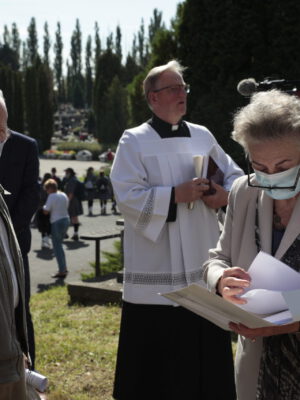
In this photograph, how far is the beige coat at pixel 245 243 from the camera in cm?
228

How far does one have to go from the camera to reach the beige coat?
2.28 meters

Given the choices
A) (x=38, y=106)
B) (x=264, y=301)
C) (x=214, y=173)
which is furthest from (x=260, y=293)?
(x=38, y=106)

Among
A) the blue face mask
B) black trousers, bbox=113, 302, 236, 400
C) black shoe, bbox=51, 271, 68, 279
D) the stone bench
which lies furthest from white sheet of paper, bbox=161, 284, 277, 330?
black shoe, bbox=51, 271, 68, 279

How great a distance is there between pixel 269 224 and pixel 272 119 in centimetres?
37

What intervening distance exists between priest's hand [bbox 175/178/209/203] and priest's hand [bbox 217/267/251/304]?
58.3 inches

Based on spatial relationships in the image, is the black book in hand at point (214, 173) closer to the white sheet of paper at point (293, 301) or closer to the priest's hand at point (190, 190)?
the priest's hand at point (190, 190)

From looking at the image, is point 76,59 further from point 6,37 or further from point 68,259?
point 68,259

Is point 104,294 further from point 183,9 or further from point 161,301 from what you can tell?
point 183,9

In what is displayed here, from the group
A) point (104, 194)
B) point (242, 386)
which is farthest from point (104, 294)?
point (104, 194)

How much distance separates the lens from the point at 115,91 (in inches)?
2112

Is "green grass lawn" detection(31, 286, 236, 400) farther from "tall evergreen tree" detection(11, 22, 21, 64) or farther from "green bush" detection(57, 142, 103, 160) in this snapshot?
"tall evergreen tree" detection(11, 22, 21, 64)

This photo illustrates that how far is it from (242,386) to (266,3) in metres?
11.5

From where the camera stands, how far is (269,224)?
89.0 inches

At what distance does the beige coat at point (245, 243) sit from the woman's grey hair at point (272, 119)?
24cm
